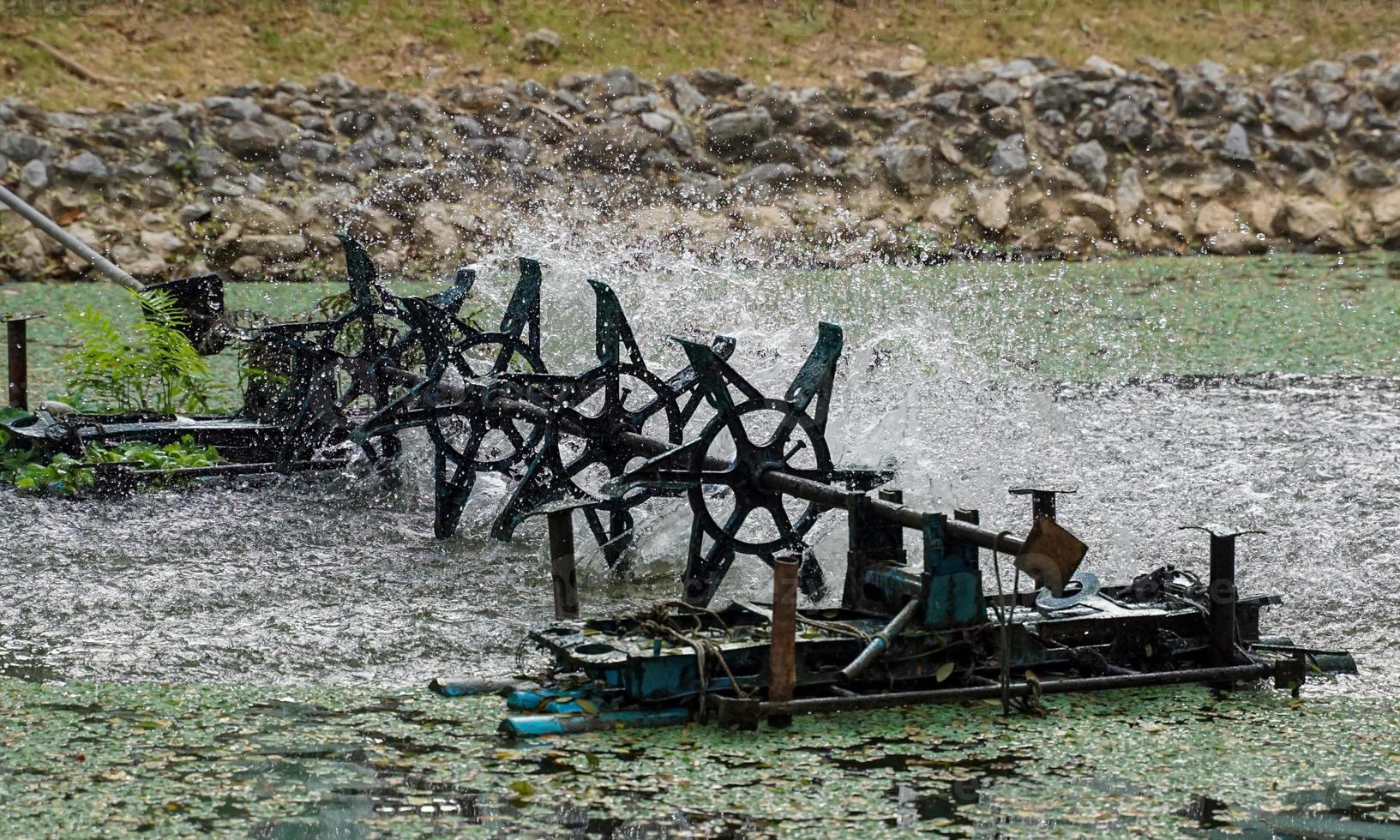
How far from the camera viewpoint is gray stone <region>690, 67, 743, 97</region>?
25531mm

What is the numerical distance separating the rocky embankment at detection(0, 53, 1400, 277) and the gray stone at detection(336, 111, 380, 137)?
0.14 ft

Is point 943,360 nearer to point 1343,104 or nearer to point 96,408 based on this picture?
point 96,408

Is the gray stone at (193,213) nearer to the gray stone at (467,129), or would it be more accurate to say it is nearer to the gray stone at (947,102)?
the gray stone at (467,129)

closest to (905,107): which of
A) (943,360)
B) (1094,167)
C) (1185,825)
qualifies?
(1094,167)

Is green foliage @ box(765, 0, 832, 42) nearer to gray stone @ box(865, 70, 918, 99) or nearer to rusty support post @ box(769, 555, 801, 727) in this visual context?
gray stone @ box(865, 70, 918, 99)

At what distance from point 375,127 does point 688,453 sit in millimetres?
16784

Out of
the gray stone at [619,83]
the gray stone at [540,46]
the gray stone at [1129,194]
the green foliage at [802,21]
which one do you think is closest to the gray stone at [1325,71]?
the gray stone at [1129,194]

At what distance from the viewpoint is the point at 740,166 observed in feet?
79.9

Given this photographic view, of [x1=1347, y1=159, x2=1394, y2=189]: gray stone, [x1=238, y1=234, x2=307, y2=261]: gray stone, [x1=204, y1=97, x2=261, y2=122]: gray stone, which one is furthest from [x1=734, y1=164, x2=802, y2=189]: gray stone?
[x1=1347, y1=159, x2=1394, y2=189]: gray stone

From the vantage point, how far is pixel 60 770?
6086 millimetres

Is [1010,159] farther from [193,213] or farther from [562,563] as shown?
[562,563]

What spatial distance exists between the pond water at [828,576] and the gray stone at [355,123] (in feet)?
21.2

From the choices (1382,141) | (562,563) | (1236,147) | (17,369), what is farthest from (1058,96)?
(562,563)

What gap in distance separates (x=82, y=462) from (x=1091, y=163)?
56.5ft
